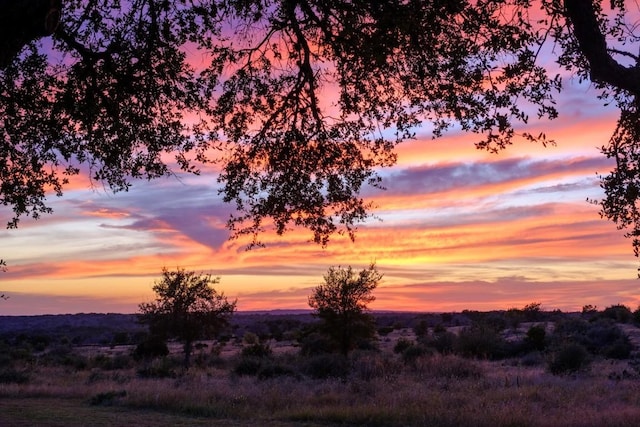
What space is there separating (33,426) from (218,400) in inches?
270

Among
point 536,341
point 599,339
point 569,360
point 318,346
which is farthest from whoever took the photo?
point 599,339

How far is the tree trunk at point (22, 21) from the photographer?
7445mm

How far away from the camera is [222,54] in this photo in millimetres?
12508

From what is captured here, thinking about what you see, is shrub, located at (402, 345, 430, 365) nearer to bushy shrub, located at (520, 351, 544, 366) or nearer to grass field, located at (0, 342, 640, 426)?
bushy shrub, located at (520, 351, 544, 366)

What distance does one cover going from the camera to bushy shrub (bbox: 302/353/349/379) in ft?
107

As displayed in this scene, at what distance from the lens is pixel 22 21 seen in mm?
7629

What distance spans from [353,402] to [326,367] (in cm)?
1190

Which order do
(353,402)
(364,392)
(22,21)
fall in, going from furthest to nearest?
1. (364,392)
2. (353,402)
3. (22,21)

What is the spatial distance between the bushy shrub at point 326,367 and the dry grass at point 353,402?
2.59 meters

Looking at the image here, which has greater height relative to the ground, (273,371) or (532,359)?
(273,371)

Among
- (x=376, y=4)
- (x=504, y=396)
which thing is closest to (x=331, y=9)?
(x=376, y=4)

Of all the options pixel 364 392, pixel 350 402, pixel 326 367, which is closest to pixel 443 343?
pixel 326 367

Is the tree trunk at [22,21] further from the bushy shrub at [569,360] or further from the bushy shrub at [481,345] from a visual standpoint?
the bushy shrub at [481,345]

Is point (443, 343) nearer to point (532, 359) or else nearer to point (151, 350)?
point (532, 359)
